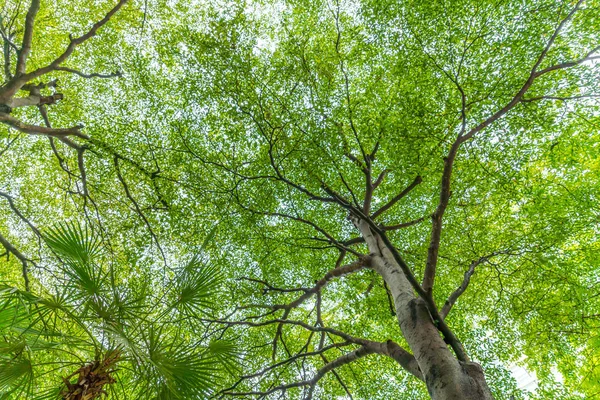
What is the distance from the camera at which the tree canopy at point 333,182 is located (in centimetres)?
371

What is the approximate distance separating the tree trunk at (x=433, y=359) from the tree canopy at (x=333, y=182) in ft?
0.12

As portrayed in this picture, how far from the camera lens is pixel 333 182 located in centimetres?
576

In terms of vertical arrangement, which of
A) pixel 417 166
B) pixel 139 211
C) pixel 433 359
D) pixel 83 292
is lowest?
pixel 433 359

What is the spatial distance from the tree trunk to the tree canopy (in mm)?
36

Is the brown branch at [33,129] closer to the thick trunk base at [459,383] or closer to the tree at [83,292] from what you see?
the tree at [83,292]

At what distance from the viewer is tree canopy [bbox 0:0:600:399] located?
371 cm

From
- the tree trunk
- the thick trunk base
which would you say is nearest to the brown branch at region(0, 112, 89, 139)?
the tree trunk

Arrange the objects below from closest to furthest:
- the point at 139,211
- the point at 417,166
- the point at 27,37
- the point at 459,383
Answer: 1. the point at 459,383
2. the point at 417,166
3. the point at 27,37
4. the point at 139,211

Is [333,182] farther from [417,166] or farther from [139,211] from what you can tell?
[139,211]

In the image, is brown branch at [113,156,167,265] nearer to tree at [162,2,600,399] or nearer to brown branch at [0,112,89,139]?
brown branch at [0,112,89,139]

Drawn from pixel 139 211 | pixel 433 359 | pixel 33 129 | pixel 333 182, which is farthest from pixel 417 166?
pixel 33 129

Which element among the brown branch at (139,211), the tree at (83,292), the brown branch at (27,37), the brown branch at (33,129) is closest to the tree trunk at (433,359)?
the tree at (83,292)

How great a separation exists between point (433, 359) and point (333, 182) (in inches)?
143

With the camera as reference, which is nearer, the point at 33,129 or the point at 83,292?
the point at 83,292
